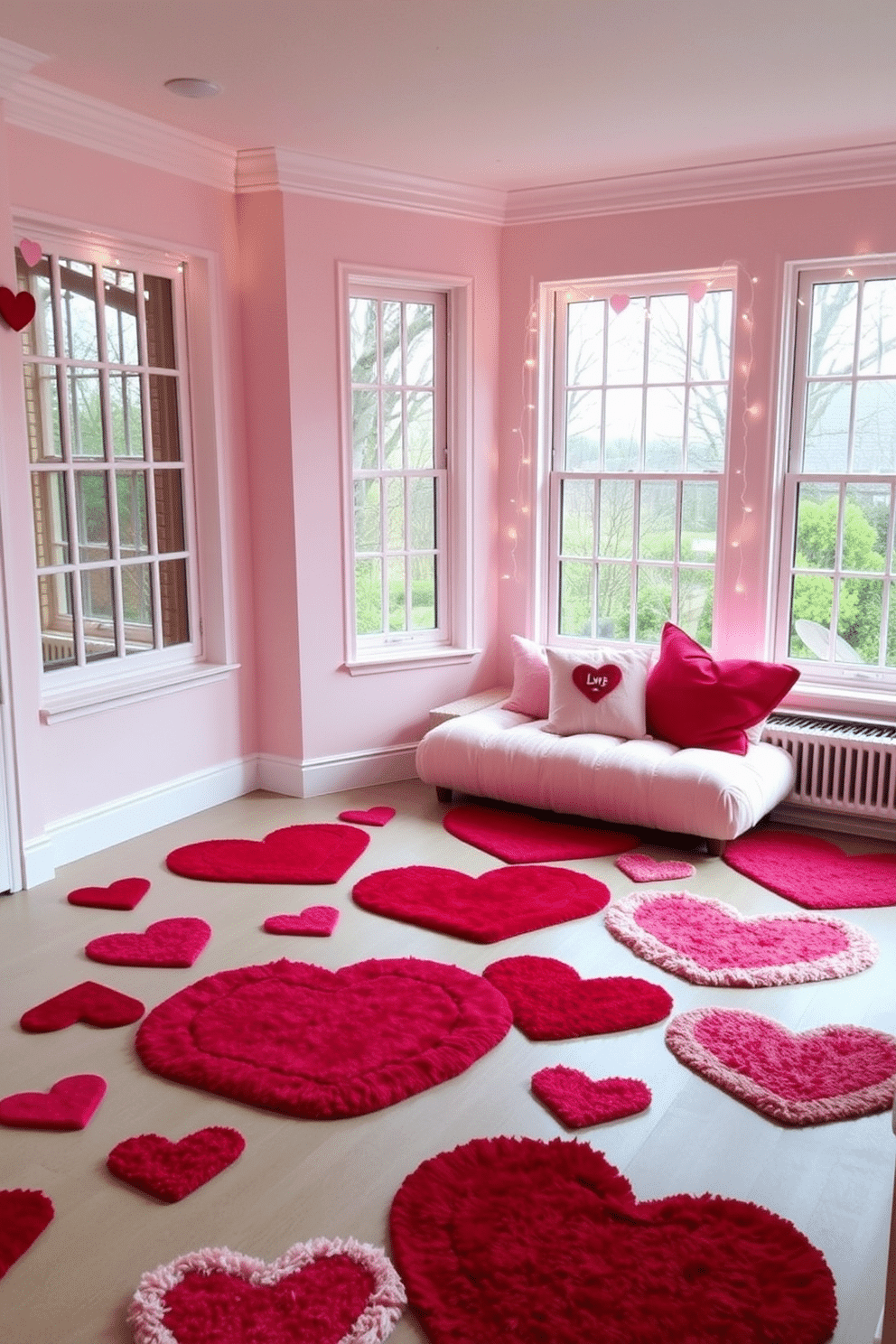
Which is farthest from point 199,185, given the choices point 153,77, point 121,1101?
point 121,1101

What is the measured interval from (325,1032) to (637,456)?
127 inches

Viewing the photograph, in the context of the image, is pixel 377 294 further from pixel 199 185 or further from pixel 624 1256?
pixel 624 1256

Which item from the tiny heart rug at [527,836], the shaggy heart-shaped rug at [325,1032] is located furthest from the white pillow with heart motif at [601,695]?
the shaggy heart-shaped rug at [325,1032]

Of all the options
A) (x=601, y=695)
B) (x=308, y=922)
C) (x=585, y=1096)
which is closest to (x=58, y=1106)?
(x=308, y=922)

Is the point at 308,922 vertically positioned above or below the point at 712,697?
below

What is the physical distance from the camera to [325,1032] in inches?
121

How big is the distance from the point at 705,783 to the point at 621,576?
141 centimetres

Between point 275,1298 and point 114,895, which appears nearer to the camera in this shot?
point 275,1298

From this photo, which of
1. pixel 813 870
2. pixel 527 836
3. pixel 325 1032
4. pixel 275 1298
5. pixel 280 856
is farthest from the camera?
pixel 527 836

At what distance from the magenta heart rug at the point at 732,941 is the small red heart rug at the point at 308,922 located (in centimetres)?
91

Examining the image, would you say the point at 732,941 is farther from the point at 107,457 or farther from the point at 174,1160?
the point at 107,457

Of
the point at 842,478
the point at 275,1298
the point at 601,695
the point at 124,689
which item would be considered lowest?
the point at 275,1298

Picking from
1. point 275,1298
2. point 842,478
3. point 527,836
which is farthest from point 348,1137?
point 842,478

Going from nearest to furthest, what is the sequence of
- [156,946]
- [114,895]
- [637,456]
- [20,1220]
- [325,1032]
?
[20,1220], [325,1032], [156,946], [114,895], [637,456]
